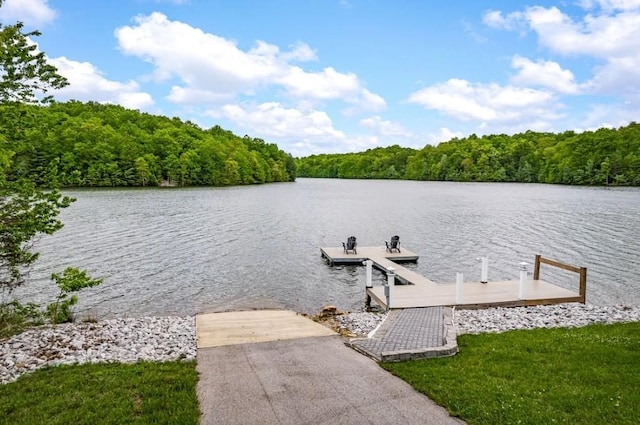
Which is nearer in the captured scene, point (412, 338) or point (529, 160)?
point (412, 338)

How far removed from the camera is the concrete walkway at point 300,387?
204 inches

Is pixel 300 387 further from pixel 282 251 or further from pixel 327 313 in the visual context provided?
pixel 282 251

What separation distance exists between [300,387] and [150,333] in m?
4.67

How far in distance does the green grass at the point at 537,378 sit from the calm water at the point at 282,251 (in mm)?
7443

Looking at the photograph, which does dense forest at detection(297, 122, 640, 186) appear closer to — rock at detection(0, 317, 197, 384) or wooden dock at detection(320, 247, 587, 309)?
wooden dock at detection(320, 247, 587, 309)

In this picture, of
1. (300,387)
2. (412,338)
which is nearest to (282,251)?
(412,338)

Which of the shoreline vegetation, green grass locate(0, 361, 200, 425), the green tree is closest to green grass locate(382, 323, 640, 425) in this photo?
the shoreline vegetation

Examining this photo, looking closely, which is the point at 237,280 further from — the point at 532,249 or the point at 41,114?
the point at 532,249

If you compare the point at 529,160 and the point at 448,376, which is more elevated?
the point at 529,160

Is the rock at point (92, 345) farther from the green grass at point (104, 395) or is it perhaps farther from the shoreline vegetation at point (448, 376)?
the green grass at point (104, 395)

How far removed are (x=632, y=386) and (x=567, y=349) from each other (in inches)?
67.7

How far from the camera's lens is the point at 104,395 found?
5.70 m

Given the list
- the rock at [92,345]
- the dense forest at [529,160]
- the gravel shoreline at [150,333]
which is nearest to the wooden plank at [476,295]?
the gravel shoreline at [150,333]

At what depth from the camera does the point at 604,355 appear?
7055mm
